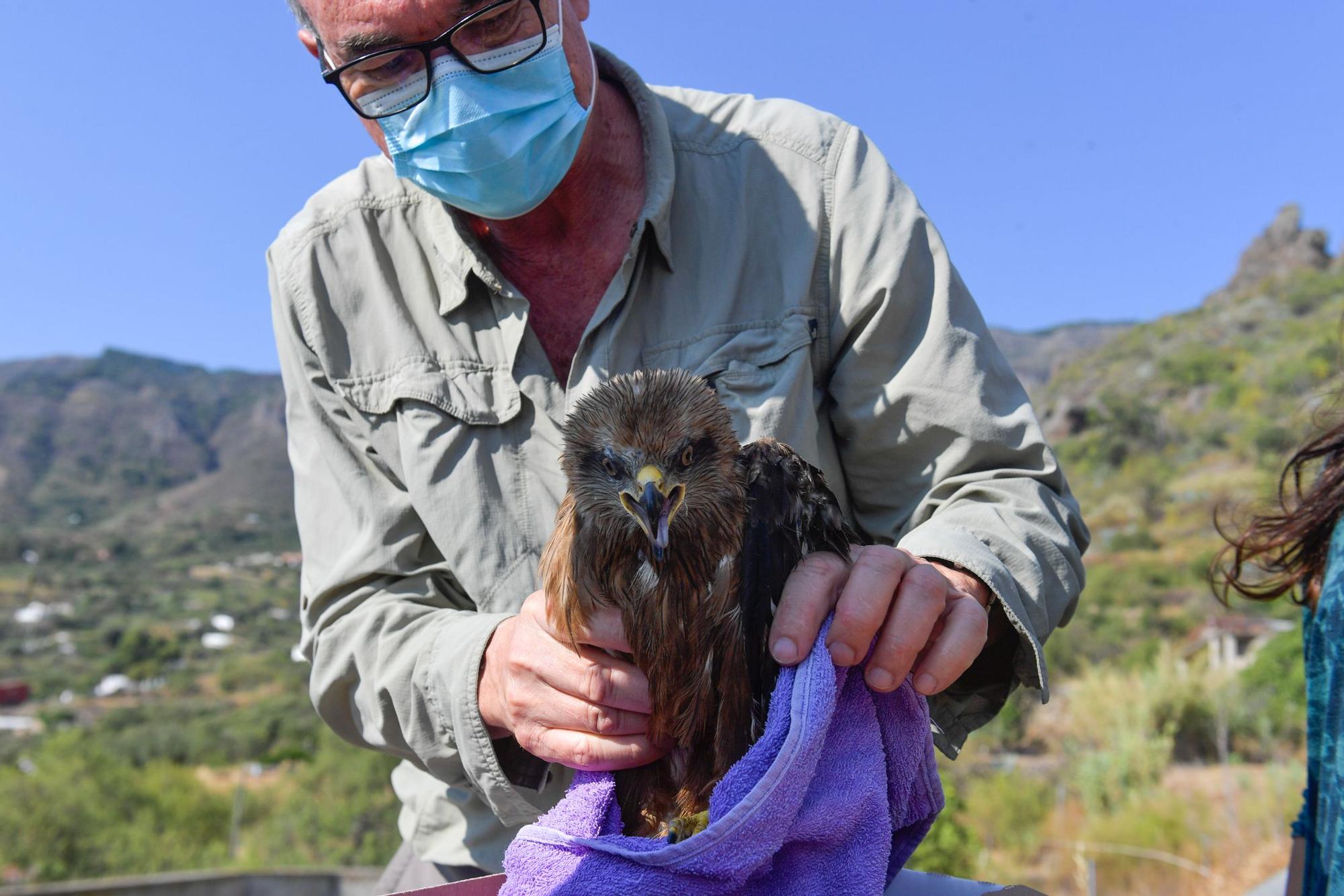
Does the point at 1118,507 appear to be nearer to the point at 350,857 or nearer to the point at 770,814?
A: the point at 350,857

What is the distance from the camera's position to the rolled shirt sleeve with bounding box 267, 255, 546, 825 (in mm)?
2562

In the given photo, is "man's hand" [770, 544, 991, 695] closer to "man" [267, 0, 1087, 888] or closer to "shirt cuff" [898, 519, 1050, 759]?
"shirt cuff" [898, 519, 1050, 759]

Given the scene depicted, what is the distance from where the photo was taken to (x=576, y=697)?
88.8 inches

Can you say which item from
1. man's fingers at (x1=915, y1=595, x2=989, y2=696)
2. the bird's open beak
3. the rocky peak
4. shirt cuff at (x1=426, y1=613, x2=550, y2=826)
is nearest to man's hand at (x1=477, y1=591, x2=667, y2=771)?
shirt cuff at (x1=426, y1=613, x2=550, y2=826)

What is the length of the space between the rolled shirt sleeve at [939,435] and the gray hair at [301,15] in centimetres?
178

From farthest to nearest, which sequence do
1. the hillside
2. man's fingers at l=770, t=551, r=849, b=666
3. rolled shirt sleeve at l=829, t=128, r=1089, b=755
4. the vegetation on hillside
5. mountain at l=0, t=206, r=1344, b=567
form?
mountain at l=0, t=206, r=1344, b=567
the hillside
the vegetation on hillside
rolled shirt sleeve at l=829, t=128, r=1089, b=755
man's fingers at l=770, t=551, r=849, b=666

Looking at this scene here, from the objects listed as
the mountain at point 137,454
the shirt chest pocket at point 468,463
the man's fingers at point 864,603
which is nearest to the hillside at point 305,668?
the mountain at point 137,454

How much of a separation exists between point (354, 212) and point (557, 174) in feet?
2.50

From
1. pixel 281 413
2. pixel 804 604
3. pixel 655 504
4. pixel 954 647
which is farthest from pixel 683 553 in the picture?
pixel 281 413

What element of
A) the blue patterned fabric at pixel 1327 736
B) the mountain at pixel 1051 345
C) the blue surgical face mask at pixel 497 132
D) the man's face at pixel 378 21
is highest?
the man's face at pixel 378 21

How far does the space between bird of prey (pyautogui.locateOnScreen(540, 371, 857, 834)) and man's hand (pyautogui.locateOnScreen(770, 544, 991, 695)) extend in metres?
0.15

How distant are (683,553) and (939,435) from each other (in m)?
0.88

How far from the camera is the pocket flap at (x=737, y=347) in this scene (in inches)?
111

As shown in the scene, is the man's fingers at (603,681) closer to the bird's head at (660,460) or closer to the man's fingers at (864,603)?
the bird's head at (660,460)
